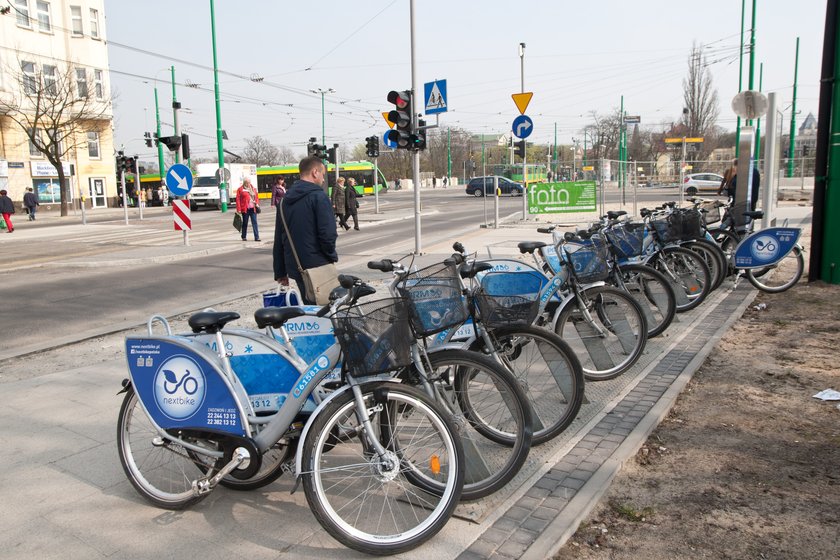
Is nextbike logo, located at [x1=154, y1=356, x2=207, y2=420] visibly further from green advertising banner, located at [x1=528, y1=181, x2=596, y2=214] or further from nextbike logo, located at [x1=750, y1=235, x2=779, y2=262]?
green advertising banner, located at [x1=528, y1=181, x2=596, y2=214]

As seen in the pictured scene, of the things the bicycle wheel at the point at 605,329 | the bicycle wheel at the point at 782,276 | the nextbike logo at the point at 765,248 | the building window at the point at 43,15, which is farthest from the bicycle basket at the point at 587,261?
the building window at the point at 43,15

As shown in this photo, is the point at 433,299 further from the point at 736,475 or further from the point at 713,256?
the point at 713,256

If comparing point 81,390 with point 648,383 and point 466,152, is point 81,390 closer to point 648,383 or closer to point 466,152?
point 648,383

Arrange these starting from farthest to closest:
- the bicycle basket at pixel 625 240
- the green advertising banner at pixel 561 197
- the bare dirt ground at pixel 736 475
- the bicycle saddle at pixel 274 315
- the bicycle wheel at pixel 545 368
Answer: the green advertising banner at pixel 561 197 → the bicycle basket at pixel 625 240 → the bicycle wheel at pixel 545 368 → the bicycle saddle at pixel 274 315 → the bare dirt ground at pixel 736 475

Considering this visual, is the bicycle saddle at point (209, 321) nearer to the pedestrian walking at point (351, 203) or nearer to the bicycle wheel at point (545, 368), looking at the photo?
the bicycle wheel at point (545, 368)

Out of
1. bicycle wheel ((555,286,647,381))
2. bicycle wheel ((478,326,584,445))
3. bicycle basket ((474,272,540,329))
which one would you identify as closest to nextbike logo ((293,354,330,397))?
bicycle basket ((474,272,540,329))

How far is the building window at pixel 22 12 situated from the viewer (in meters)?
37.4

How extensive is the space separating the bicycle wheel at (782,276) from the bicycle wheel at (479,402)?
6.39 m

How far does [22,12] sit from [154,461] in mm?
43054

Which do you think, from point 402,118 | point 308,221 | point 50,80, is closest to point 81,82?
point 50,80

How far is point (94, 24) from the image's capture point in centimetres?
4278

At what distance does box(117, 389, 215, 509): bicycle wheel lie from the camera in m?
3.38

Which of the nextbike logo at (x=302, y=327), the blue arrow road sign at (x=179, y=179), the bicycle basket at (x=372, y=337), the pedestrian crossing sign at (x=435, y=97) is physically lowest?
the nextbike logo at (x=302, y=327)

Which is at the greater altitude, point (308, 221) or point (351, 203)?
Answer: point (308, 221)
